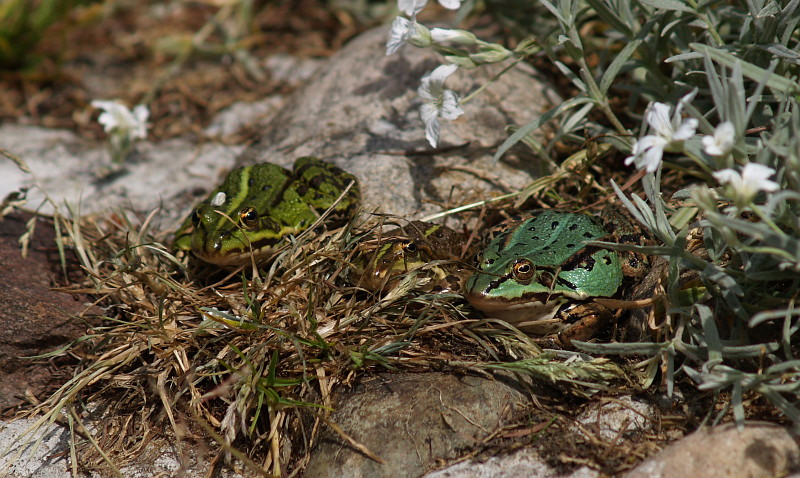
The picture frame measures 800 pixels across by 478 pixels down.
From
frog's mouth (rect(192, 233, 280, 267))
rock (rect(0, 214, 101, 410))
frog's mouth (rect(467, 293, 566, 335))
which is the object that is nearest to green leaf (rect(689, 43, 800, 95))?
frog's mouth (rect(467, 293, 566, 335))

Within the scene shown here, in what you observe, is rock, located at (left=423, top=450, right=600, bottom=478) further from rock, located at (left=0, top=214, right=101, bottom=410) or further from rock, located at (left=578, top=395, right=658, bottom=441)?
rock, located at (left=0, top=214, right=101, bottom=410)

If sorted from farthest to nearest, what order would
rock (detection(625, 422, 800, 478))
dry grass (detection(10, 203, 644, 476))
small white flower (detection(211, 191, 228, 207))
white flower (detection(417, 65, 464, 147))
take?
small white flower (detection(211, 191, 228, 207)) < white flower (detection(417, 65, 464, 147)) < dry grass (detection(10, 203, 644, 476)) < rock (detection(625, 422, 800, 478))

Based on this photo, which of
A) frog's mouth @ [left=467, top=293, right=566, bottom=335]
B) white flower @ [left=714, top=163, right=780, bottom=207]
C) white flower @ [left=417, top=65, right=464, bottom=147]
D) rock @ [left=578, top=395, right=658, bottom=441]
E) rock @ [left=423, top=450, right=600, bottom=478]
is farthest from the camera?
white flower @ [left=417, top=65, right=464, bottom=147]

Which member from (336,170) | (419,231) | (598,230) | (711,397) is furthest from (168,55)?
(711,397)

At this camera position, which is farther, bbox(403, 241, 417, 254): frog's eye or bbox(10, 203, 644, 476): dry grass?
bbox(403, 241, 417, 254): frog's eye

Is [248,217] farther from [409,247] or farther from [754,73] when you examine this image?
[754,73]

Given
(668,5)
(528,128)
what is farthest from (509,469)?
(668,5)

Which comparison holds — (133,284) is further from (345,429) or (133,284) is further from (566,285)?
(566,285)
